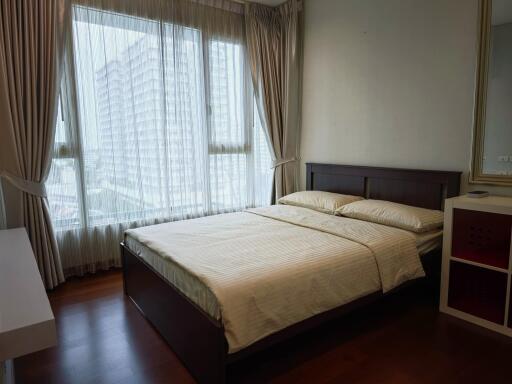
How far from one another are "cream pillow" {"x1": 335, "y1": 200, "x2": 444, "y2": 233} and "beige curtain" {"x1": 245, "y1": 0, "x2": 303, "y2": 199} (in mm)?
1357

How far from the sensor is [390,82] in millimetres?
3135

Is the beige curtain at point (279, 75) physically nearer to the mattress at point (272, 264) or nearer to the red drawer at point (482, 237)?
the mattress at point (272, 264)

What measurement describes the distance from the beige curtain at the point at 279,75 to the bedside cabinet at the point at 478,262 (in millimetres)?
2086

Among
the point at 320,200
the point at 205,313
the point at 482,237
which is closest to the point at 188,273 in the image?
the point at 205,313

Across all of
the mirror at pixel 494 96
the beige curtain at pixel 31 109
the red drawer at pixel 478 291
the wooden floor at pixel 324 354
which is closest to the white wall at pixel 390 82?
the mirror at pixel 494 96

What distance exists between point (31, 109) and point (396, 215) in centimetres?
295

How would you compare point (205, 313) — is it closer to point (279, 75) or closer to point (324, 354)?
point (324, 354)

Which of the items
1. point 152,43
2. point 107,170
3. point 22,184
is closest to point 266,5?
point 152,43

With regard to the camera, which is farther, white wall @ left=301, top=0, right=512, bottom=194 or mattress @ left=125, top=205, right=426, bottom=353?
white wall @ left=301, top=0, right=512, bottom=194

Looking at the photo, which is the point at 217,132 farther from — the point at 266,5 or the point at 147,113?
the point at 266,5

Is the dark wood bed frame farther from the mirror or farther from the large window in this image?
the large window

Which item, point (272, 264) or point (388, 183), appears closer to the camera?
point (272, 264)

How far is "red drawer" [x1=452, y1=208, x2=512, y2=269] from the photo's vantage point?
7.41 feet

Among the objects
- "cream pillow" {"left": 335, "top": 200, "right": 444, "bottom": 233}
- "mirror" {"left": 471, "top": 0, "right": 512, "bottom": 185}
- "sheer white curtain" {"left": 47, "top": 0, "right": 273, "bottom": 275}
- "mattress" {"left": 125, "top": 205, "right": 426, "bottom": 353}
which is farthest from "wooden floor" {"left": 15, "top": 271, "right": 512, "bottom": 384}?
"mirror" {"left": 471, "top": 0, "right": 512, "bottom": 185}
